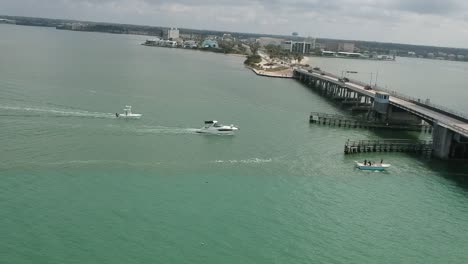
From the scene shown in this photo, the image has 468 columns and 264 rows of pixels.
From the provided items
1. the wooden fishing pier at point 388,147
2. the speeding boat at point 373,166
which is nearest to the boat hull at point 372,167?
the speeding boat at point 373,166

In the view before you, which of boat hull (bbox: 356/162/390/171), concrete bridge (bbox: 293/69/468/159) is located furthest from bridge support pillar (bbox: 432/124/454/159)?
boat hull (bbox: 356/162/390/171)

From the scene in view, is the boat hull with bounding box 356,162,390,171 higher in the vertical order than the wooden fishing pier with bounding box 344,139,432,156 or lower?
lower

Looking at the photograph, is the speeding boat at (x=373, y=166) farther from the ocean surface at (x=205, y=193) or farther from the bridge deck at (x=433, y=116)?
the bridge deck at (x=433, y=116)

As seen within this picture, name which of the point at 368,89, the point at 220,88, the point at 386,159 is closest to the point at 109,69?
the point at 220,88

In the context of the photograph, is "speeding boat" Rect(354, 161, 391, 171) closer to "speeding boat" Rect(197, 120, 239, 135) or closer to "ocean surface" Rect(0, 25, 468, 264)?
"ocean surface" Rect(0, 25, 468, 264)

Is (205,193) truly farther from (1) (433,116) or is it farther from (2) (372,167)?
(1) (433,116)

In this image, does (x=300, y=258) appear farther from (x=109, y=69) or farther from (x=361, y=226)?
(x=109, y=69)
